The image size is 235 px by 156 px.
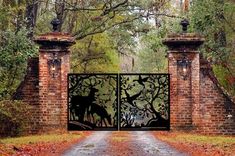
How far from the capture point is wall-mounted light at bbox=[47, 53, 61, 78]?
16859 mm

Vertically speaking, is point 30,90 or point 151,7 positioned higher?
point 151,7

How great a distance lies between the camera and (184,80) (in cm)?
1694

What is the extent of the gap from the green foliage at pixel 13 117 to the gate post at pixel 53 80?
20.5 inches

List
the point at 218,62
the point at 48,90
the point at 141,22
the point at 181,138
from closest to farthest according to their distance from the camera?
the point at 181,138 → the point at 48,90 → the point at 218,62 → the point at 141,22

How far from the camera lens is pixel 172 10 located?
2980 centimetres

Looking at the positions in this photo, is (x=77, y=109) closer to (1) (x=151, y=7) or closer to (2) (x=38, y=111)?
(2) (x=38, y=111)

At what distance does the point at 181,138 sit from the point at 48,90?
4.48m

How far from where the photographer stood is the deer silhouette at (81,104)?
16625 millimetres

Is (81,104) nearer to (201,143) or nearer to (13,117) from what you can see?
(13,117)

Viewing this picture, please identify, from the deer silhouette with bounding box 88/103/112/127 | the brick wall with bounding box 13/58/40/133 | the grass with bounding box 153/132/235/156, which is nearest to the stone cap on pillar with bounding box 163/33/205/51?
the grass with bounding box 153/132/235/156

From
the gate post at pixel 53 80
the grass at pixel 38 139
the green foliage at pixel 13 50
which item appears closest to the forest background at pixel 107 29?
the green foliage at pixel 13 50

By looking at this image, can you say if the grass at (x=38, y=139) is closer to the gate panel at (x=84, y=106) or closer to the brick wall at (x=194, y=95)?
the gate panel at (x=84, y=106)

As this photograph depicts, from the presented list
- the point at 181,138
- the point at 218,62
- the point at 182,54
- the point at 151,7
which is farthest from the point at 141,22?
the point at 181,138

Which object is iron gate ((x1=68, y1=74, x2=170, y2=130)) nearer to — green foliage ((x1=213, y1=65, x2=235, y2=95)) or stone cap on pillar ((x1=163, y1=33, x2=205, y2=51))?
stone cap on pillar ((x1=163, y1=33, x2=205, y2=51))
